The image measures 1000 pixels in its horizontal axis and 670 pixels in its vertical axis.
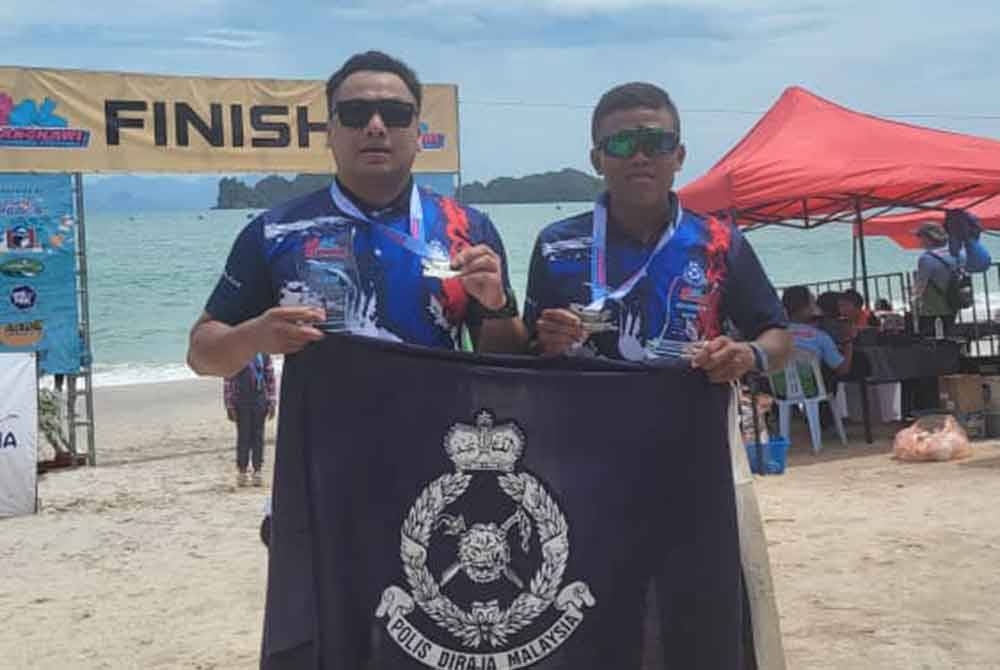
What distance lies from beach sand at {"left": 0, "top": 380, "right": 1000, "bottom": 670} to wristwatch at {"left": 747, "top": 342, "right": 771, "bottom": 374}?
7.26 ft

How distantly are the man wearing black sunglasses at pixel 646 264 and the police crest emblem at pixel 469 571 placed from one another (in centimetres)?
31

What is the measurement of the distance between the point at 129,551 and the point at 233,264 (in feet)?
16.6

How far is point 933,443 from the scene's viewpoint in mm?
8945

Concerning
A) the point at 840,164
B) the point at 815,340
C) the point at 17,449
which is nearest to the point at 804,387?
the point at 815,340

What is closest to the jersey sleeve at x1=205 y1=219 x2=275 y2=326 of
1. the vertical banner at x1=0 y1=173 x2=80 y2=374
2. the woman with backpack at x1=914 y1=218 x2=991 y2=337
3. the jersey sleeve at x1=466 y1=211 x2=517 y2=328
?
the jersey sleeve at x1=466 y1=211 x2=517 y2=328

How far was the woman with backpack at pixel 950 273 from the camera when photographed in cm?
1144

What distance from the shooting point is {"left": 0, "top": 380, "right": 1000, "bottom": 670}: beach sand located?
192 inches

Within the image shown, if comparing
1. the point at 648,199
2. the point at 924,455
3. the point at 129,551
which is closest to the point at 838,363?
the point at 924,455

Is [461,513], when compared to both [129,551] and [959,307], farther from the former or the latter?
[959,307]

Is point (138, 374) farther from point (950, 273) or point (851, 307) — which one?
point (950, 273)

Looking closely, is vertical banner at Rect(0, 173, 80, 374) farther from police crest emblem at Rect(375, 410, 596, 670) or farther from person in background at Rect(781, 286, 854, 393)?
police crest emblem at Rect(375, 410, 596, 670)

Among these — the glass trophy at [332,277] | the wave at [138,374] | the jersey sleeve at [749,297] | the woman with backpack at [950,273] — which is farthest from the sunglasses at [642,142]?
the wave at [138,374]

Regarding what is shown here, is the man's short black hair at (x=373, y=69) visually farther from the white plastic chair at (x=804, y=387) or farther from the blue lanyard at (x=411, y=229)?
the white plastic chair at (x=804, y=387)

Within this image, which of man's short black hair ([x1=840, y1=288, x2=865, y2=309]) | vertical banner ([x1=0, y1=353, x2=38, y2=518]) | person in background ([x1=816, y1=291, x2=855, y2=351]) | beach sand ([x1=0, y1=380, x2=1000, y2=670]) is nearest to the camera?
beach sand ([x1=0, y1=380, x2=1000, y2=670])
